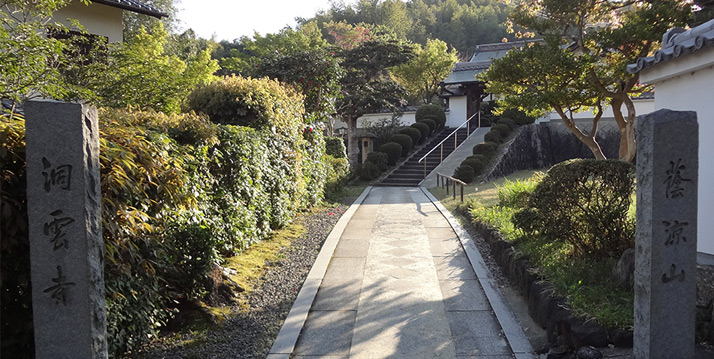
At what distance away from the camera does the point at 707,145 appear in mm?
5590

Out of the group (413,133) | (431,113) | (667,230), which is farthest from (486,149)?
(667,230)

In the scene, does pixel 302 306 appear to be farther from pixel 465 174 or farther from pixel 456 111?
pixel 456 111

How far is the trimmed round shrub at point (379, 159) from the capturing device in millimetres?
22859

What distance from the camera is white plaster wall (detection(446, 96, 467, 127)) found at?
3244 centimetres

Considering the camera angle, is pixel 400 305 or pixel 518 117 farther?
pixel 518 117

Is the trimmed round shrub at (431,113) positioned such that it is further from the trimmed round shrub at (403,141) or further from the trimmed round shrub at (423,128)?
the trimmed round shrub at (403,141)

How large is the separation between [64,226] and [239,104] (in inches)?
262

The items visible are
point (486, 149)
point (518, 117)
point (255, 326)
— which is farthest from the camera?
point (518, 117)

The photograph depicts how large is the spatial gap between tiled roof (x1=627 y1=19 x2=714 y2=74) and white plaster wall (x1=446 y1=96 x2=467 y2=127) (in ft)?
84.5

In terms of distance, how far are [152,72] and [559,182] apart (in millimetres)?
7718

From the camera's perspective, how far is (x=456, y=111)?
3288cm

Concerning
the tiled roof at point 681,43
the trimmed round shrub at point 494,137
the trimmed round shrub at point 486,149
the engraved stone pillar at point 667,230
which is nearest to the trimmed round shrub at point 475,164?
the trimmed round shrub at point 486,149

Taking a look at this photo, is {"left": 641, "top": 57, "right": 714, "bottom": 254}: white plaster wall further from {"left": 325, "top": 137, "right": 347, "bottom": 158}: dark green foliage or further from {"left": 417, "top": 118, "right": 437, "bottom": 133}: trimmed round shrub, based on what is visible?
{"left": 417, "top": 118, "right": 437, "bottom": 133}: trimmed round shrub

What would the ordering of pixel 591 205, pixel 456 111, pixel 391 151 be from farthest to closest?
pixel 456 111
pixel 391 151
pixel 591 205
